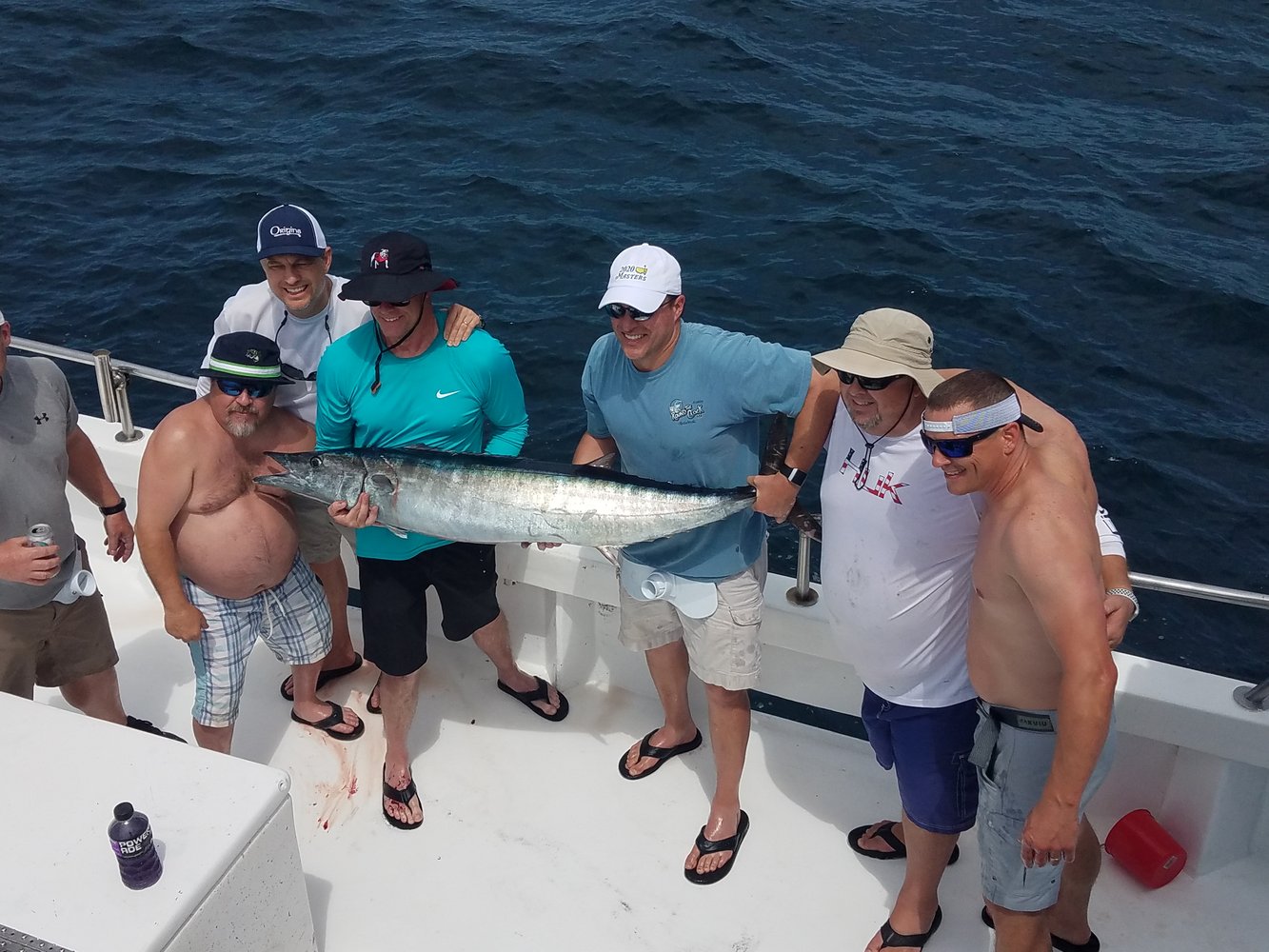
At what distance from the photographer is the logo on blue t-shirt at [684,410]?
10.7 ft

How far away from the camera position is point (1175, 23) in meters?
14.5

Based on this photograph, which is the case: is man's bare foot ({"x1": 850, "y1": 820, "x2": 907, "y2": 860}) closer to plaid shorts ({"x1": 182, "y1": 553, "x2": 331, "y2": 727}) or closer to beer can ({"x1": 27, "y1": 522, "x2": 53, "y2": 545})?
plaid shorts ({"x1": 182, "y1": 553, "x2": 331, "y2": 727})

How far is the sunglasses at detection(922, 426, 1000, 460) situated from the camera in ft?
8.13

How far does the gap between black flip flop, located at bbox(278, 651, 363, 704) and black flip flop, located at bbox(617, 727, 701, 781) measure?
131 cm

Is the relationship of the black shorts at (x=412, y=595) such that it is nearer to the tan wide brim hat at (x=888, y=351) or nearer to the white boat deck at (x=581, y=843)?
the white boat deck at (x=581, y=843)

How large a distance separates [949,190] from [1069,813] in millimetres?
9358

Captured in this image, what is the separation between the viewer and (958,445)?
2.50 metres

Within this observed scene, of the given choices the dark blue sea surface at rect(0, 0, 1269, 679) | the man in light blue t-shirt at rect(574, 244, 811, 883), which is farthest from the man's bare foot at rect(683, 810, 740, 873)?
the dark blue sea surface at rect(0, 0, 1269, 679)

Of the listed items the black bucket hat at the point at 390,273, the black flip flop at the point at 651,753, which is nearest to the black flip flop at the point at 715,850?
the black flip flop at the point at 651,753

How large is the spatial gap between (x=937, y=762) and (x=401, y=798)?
2003mm

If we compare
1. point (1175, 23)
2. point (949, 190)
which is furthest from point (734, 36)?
point (1175, 23)

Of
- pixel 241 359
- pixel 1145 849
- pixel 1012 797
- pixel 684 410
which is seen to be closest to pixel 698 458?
pixel 684 410

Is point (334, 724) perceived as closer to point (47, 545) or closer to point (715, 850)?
point (47, 545)

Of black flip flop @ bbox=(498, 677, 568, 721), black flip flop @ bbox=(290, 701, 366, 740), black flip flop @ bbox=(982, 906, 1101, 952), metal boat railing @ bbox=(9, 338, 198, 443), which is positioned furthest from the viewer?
metal boat railing @ bbox=(9, 338, 198, 443)
